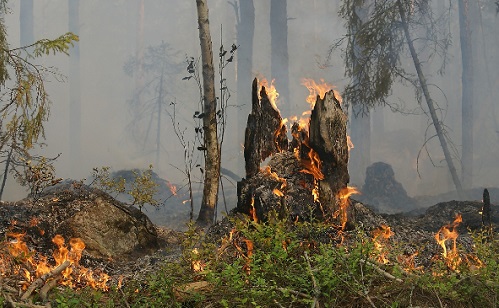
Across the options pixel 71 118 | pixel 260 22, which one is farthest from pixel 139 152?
pixel 260 22

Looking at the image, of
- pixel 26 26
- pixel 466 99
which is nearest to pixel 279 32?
pixel 466 99

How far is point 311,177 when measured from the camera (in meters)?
7.82

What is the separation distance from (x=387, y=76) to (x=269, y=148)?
9656 mm

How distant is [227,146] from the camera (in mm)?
54094

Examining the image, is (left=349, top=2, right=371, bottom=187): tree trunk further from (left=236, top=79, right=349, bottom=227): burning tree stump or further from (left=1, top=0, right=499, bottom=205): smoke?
(left=236, top=79, right=349, bottom=227): burning tree stump

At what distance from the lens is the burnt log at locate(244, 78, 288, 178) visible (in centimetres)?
860

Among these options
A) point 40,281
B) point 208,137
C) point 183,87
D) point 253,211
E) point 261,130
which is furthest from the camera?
point 183,87

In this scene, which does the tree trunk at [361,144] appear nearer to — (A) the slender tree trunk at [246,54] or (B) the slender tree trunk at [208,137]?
(A) the slender tree trunk at [246,54]

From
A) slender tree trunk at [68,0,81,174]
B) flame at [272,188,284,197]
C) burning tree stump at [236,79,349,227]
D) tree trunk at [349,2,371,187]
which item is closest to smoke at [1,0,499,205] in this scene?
slender tree trunk at [68,0,81,174]

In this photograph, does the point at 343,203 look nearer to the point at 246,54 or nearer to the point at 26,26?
the point at 246,54

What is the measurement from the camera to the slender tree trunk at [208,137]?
11.1 metres

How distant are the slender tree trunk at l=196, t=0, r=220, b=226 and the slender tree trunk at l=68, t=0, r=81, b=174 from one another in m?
39.4

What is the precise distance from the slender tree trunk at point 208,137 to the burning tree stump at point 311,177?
3.01 m

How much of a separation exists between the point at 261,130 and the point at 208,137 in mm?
2697
